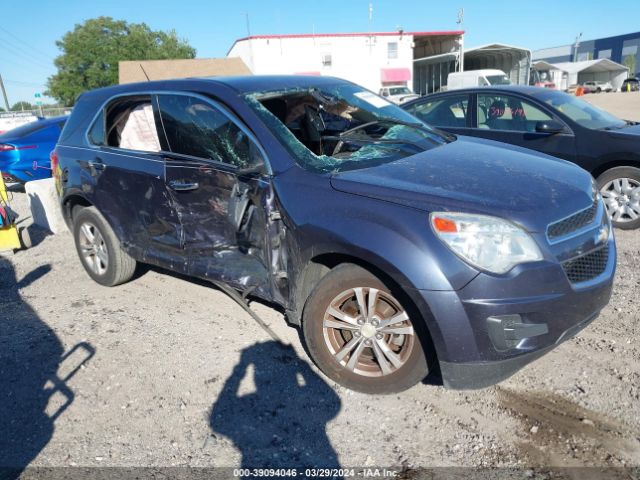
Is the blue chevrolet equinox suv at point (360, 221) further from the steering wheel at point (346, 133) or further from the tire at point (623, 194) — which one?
the tire at point (623, 194)

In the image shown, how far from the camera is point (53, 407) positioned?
3.04 metres

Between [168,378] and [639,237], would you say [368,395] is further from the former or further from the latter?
[639,237]

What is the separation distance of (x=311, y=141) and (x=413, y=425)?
194 cm

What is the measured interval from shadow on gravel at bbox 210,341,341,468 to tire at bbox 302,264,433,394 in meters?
0.22

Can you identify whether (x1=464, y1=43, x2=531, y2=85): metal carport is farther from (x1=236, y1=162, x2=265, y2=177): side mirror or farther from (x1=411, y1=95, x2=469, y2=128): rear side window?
(x1=236, y1=162, x2=265, y2=177): side mirror

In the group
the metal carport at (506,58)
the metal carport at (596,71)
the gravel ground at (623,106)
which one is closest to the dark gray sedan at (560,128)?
the gravel ground at (623,106)

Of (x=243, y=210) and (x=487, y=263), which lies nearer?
(x=487, y=263)

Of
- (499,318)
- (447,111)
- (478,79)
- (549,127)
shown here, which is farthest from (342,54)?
(499,318)

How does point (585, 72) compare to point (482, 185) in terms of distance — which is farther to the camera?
point (585, 72)

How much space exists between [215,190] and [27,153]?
8.00 metres

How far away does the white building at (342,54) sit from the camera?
3918 centimetres

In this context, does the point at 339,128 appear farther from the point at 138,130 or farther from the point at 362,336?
the point at 138,130

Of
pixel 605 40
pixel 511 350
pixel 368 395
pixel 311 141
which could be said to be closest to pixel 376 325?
pixel 368 395

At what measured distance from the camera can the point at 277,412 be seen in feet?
9.35
